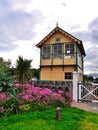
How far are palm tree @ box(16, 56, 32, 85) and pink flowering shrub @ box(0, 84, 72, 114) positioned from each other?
964 cm

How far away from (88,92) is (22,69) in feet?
25.6

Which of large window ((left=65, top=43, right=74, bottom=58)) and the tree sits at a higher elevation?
large window ((left=65, top=43, right=74, bottom=58))

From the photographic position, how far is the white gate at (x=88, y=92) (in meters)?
14.1

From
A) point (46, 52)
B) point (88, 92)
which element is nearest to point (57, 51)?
point (46, 52)

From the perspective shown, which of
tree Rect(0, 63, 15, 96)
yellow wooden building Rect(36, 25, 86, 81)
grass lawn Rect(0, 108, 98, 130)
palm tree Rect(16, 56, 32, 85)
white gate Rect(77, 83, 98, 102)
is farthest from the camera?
yellow wooden building Rect(36, 25, 86, 81)

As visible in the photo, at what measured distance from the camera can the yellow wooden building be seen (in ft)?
80.1

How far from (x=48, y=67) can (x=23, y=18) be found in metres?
12.5

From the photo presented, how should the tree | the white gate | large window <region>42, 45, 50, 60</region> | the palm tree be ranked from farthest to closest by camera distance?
1. large window <region>42, 45, 50, 60</region>
2. the palm tree
3. the white gate
4. the tree

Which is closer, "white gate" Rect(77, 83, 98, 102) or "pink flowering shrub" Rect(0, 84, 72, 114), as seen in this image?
"pink flowering shrub" Rect(0, 84, 72, 114)

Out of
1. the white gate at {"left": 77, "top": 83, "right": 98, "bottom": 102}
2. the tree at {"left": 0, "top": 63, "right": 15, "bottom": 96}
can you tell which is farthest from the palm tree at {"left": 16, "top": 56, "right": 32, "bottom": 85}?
the tree at {"left": 0, "top": 63, "right": 15, "bottom": 96}

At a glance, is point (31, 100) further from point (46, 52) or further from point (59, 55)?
point (46, 52)

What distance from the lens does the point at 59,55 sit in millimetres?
25141

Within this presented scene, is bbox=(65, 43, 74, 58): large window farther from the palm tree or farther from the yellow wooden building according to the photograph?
the palm tree

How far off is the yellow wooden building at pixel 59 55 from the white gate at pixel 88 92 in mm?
9531
